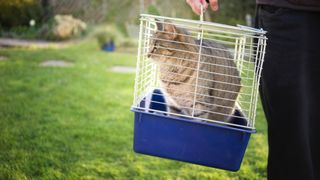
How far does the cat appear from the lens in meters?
1.58

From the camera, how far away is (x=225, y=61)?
1678 millimetres

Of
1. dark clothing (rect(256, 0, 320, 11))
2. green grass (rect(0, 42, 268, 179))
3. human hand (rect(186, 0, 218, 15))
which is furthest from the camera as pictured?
green grass (rect(0, 42, 268, 179))

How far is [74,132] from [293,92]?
1681 mm

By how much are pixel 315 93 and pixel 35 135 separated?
1814mm

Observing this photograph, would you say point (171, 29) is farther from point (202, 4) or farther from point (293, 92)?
point (293, 92)

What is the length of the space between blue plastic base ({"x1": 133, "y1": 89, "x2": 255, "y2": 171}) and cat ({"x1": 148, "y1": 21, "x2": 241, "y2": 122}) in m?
0.18

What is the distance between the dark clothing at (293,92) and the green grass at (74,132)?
815 mm

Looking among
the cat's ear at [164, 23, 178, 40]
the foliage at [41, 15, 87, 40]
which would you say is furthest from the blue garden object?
the cat's ear at [164, 23, 178, 40]

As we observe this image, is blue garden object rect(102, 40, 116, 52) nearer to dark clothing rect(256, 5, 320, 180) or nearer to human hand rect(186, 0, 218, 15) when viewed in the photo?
human hand rect(186, 0, 218, 15)

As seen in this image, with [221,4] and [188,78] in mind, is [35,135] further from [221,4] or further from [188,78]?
[221,4]

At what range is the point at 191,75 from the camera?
5.38 ft

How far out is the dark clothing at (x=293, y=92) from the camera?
137 cm

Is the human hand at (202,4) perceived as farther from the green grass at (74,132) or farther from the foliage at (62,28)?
the foliage at (62,28)

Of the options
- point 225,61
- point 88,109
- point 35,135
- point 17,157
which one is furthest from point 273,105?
point 88,109
